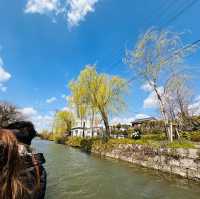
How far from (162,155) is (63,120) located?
40240mm

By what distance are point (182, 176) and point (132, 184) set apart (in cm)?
284

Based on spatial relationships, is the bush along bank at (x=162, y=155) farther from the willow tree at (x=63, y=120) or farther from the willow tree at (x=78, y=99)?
the willow tree at (x=63, y=120)

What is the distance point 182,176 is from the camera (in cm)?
952

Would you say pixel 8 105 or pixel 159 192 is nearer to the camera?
pixel 159 192

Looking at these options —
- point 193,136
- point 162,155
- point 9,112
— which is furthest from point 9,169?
point 9,112

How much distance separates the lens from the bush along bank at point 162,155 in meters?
9.21

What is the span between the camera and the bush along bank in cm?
921

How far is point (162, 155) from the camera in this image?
36.9ft

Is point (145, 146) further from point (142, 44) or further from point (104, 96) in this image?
point (104, 96)

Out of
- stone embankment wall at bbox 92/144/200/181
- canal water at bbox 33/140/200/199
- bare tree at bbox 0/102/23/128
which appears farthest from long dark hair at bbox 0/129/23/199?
bare tree at bbox 0/102/23/128

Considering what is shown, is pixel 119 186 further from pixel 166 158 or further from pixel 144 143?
pixel 144 143

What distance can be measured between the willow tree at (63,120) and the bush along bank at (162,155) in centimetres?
3231

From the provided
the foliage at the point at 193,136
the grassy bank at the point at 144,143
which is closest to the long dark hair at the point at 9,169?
the grassy bank at the point at 144,143

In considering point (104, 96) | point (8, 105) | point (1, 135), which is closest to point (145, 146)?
point (104, 96)
